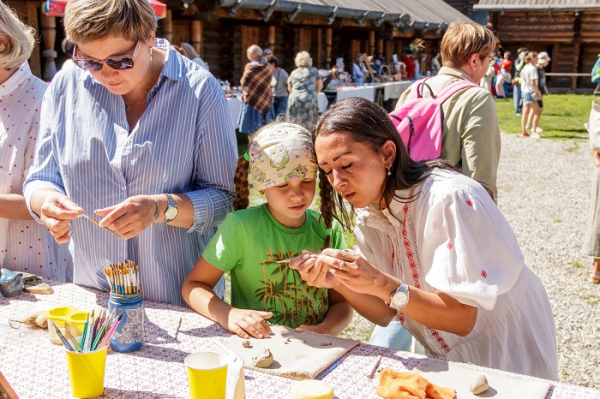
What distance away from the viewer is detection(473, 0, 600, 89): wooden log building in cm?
2589

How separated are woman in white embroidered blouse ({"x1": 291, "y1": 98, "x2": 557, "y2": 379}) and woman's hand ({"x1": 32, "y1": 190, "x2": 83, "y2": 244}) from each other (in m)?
0.70

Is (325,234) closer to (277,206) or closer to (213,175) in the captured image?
(277,206)

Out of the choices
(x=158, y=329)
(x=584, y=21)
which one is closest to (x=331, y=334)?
(x=158, y=329)

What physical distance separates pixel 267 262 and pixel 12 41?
133 centimetres

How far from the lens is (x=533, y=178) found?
10.1 metres

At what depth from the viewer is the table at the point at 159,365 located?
61.7 inches

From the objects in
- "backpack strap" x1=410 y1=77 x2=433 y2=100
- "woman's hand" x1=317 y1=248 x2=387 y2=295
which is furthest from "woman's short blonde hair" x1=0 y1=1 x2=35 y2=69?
"backpack strap" x1=410 y1=77 x2=433 y2=100

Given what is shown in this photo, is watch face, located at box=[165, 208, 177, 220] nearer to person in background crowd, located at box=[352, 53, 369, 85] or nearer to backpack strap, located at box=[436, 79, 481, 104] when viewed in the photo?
backpack strap, located at box=[436, 79, 481, 104]

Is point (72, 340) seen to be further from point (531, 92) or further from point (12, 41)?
point (531, 92)

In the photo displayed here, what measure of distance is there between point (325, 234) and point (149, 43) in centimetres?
86

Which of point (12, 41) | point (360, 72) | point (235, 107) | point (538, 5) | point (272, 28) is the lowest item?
point (235, 107)

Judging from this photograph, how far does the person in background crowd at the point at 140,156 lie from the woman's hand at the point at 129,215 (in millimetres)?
47

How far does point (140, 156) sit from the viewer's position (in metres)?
2.08

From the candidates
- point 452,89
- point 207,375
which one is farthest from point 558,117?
point 207,375
